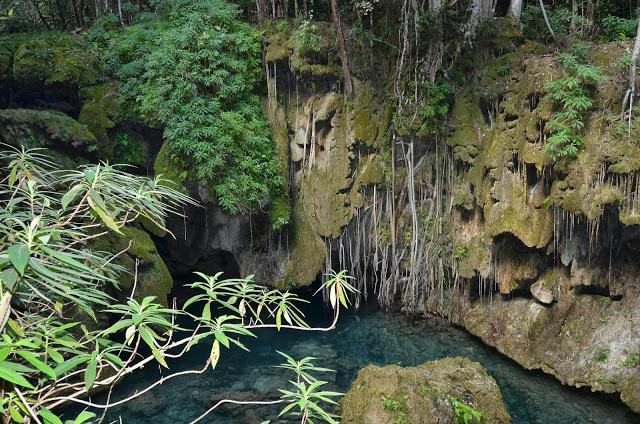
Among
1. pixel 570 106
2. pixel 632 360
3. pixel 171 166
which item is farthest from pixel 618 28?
pixel 171 166

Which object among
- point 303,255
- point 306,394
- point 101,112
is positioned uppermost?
point 101,112

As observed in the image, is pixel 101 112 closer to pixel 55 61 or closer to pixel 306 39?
pixel 55 61

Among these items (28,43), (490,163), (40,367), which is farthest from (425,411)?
(28,43)

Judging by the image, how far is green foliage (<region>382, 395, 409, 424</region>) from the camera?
6.05 m

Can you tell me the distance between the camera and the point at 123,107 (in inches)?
394

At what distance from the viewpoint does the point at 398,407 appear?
20.3ft

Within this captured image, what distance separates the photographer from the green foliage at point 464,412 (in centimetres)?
626

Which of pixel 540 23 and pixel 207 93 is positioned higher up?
pixel 540 23

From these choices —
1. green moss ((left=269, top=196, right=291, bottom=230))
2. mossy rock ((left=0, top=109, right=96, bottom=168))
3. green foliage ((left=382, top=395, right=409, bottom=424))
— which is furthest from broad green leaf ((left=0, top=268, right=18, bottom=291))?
green moss ((left=269, top=196, right=291, bottom=230))

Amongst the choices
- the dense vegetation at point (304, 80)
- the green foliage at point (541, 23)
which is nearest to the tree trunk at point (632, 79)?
the dense vegetation at point (304, 80)

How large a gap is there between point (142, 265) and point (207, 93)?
3.66 metres

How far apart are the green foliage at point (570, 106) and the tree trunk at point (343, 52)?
4057mm

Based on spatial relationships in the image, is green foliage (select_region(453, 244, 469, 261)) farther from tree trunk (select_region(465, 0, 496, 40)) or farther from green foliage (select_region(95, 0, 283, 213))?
tree trunk (select_region(465, 0, 496, 40))

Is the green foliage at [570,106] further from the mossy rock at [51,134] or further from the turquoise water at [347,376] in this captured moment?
the mossy rock at [51,134]
